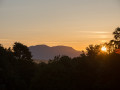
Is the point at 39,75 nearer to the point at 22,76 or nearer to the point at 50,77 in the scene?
the point at 50,77

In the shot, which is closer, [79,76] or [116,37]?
[79,76]

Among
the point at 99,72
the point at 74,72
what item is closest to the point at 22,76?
the point at 74,72

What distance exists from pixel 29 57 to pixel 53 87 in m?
48.8

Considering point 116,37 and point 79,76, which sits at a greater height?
point 116,37

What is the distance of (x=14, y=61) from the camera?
8388cm

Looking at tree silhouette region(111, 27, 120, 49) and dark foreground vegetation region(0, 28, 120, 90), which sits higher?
tree silhouette region(111, 27, 120, 49)

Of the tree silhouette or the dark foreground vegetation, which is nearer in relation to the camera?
the dark foreground vegetation

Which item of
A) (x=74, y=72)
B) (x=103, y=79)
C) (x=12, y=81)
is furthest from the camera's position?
(x=12, y=81)

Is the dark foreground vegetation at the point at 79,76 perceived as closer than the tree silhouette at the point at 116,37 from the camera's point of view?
Yes

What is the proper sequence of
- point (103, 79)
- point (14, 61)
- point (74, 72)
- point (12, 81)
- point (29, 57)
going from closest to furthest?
point (103, 79) → point (74, 72) → point (12, 81) → point (14, 61) → point (29, 57)

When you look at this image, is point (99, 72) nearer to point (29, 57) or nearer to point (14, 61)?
point (14, 61)

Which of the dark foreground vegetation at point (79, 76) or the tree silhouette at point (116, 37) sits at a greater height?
the tree silhouette at point (116, 37)

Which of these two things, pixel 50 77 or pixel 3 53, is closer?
pixel 50 77

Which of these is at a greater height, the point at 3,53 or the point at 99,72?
the point at 3,53
